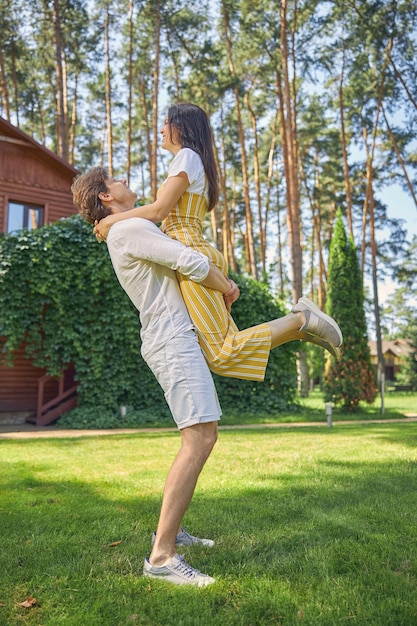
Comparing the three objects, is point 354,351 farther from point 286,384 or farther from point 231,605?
point 231,605

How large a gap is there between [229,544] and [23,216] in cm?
1282

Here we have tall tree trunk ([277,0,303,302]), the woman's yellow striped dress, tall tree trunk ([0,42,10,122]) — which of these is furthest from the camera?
tall tree trunk ([0,42,10,122])

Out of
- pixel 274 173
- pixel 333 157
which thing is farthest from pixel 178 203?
pixel 274 173

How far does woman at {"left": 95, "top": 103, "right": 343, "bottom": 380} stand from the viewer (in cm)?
248

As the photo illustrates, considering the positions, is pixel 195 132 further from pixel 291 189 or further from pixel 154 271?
pixel 291 189

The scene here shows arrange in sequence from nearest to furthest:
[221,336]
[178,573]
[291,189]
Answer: [178,573] < [221,336] < [291,189]

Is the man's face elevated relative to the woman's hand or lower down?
elevated

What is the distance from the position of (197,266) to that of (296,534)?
1.52m

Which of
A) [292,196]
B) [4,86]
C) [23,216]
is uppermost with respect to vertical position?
[4,86]

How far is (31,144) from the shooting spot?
45.7ft

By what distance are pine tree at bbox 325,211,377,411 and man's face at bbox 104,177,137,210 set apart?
11695 millimetres

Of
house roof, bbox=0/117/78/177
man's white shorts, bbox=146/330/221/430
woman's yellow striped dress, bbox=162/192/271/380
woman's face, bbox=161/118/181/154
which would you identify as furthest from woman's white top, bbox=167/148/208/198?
house roof, bbox=0/117/78/177

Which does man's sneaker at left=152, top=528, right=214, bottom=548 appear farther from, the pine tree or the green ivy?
the pine tree

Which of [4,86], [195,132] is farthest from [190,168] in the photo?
[4,86]
